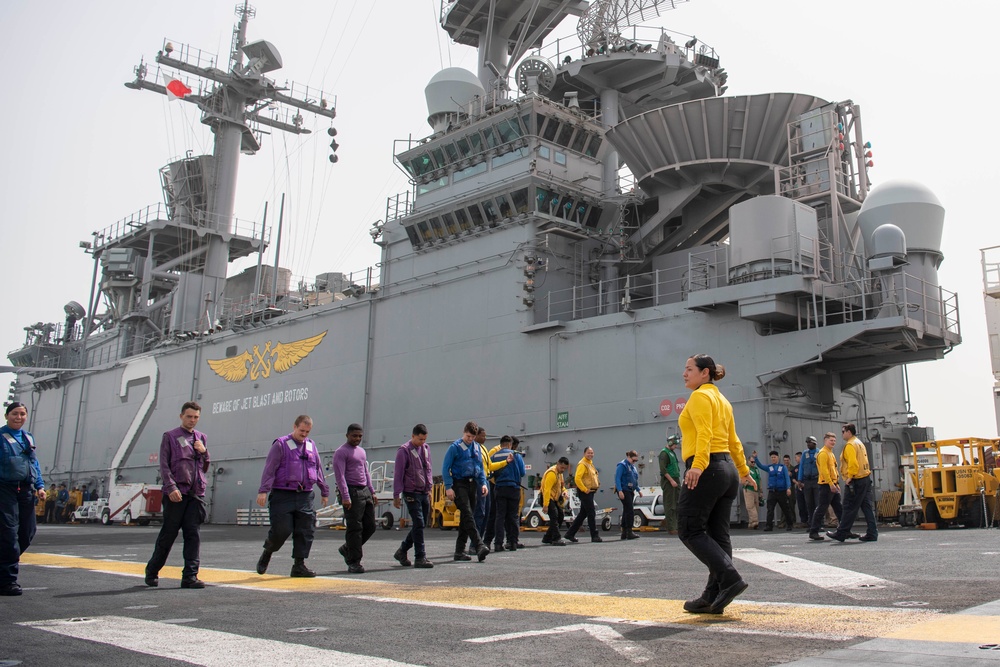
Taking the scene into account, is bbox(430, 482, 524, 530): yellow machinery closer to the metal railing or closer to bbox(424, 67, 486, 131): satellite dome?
the metal railing

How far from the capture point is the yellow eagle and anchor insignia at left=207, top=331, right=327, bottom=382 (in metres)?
27.2

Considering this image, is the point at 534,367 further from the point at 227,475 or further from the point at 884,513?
the point at 227,475

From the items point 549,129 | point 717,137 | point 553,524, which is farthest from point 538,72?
point 553,524

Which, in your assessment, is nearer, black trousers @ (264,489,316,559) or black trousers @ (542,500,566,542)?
black trousers @ (264,489,316,559)

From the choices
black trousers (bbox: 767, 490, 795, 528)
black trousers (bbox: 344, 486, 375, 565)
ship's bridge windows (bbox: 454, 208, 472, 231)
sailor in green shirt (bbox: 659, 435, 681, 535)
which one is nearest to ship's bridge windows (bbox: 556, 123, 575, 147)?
ship's bridge windows (bbox: 454, 208, 472, 231)

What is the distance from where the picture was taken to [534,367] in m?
20.5

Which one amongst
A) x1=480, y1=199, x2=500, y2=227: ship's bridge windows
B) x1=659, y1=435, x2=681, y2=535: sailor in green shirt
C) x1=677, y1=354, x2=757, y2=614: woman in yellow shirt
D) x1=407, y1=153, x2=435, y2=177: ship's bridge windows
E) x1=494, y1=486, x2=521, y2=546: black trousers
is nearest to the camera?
x1=677, y1=354, x2=757, y2=614: woman in yellow shirt

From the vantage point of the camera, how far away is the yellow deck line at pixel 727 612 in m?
3.93

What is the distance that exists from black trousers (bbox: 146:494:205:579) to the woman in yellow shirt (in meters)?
4.32

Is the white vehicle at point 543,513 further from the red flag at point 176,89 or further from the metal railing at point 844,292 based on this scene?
the red flag at point 176,89

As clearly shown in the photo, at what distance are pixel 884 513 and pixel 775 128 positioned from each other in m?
8.85

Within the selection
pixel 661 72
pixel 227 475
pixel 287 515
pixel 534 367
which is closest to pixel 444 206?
pixel 534 367

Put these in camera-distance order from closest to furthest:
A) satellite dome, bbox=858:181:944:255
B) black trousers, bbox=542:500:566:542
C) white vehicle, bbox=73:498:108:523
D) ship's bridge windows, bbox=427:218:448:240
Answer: black trousers, bbox=542:500:566:542 → satellite dome, bbox=858:181:944:255 → ship's bridge windows, bbox=427:218:448:240 → white vehicle, bbox=73:498:108:523

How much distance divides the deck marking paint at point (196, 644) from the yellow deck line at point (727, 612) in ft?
5.67
